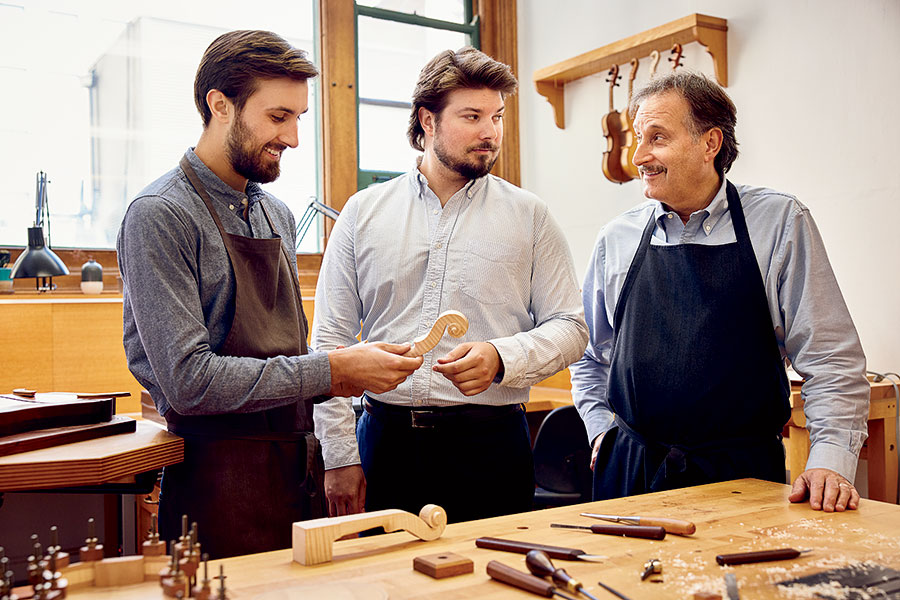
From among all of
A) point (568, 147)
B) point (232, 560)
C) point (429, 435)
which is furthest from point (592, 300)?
point (568, 147)

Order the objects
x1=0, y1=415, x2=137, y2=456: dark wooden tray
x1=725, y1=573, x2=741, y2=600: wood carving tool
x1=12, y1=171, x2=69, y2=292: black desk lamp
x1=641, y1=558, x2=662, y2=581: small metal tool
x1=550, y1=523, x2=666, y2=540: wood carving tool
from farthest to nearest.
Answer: x1=12, y1=171, x2=69, y2=292: black desk lamp < x1=0, y1=415, x2=137, y2=456: dark wooden tray < x1=550, y1=523, x2=666, y2=540: wood carving tool < x1=641, y1=558, x2=662, y2=581: small metal tool < x1=725, y1=573, x2=741, y2=600: wood carving tool

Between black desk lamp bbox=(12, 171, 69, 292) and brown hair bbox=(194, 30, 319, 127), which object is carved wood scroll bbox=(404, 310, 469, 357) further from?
black desk lamp bbox=(12, 171, 69, 292)

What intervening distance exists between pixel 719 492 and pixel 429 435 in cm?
72

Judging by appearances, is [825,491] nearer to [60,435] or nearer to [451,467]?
[451,467]

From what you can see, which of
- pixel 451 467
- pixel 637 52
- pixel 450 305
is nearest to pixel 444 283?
pixel 450 305

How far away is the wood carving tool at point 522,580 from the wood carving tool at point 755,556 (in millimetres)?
277

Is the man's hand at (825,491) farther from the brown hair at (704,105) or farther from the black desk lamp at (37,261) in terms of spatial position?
the black desk lamp at (37,261)

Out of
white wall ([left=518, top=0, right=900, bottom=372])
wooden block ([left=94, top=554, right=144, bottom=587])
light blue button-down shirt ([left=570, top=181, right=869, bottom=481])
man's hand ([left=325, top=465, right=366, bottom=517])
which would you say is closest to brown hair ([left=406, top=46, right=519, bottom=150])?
light blue button-down shirt ([left=570, top=181, right=869, bottom=481])

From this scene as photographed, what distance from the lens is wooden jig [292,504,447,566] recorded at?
1.24 meters

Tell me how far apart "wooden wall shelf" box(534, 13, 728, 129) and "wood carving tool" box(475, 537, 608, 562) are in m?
3.06

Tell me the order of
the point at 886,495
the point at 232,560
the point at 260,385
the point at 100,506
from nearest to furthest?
the point at 232,560, the point at 260,385, the point at 100,506, the point at 886,495

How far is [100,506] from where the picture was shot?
7.66 feet

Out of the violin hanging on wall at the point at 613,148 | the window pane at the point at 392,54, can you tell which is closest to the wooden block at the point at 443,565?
the violin hanging on wall at the point at 613,148

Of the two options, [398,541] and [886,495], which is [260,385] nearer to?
[398,541]
